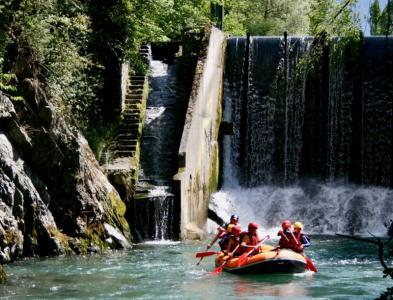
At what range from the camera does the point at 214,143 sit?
22.7 meters

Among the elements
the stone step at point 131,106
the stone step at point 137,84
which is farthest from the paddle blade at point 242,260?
the stone step at point 137,84

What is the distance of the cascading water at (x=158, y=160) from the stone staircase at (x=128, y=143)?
0.33 metres

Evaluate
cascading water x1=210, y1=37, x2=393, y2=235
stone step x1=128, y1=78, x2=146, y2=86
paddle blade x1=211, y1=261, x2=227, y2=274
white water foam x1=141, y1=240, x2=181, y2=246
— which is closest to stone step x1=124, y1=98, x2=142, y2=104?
stone step x1=128, y1=78, x2=146, y2=86

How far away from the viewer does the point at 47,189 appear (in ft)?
53.2

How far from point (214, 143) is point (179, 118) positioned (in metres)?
1.59

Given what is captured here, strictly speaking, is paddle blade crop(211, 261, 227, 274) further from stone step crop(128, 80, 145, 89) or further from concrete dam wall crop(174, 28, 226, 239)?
stone step crop(128, 80, 145, 89)

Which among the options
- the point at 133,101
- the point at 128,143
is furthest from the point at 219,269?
the point at 133,101

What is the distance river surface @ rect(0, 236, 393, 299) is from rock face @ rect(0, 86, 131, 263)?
1.82 ft

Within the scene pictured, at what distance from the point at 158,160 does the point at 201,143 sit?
1408 millimetres

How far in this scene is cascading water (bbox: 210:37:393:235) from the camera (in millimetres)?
23875

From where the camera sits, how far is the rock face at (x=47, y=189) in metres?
14.8

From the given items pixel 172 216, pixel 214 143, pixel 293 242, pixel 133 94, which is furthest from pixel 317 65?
pixel 293 242

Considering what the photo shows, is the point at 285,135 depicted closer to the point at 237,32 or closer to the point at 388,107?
the point at 388,107

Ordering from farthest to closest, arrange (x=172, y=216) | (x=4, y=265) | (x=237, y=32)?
(x=237, y=32)
(x=172, y=216)
(x=4, y=265)
